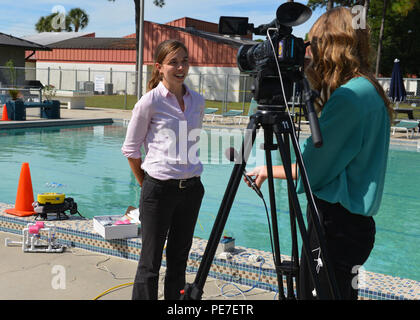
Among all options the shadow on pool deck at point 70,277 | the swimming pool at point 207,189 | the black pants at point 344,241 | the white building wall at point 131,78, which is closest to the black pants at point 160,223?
the shadow on pool deck at point 70,277

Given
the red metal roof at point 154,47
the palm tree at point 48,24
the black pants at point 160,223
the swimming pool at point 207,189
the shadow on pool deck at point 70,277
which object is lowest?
the swimming pool at point 207,189

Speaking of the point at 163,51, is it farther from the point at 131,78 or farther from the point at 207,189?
the point at 131,78

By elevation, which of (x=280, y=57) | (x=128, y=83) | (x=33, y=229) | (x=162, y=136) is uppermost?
(x=128, y=83)

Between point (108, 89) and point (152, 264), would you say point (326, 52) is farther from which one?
point (108, 89)

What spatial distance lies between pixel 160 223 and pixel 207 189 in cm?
602

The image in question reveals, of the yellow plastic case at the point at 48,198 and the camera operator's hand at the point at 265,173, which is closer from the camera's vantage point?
the camera operator's hand at the point at 265,173

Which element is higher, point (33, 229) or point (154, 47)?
point (154, 47)

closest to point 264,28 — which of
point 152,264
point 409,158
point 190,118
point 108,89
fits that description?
point 190,118

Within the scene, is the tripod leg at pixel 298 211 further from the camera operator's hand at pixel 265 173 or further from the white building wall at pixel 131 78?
the white building wall at pixel 131 78

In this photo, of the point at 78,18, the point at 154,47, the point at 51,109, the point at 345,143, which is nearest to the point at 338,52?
the point at 345,143

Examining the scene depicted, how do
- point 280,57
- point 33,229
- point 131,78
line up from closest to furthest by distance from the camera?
1. point 280,57
2. point 33,229
3. point 131,78

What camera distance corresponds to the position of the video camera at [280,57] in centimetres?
200

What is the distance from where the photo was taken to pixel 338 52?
1.89 m

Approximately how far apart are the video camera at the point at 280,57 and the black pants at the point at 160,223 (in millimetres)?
884
